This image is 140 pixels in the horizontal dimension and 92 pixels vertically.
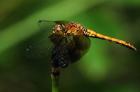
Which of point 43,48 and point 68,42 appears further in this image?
point 43,48

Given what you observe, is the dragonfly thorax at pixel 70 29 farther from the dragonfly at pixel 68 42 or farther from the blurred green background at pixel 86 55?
the blurred green background at pixel 86 55

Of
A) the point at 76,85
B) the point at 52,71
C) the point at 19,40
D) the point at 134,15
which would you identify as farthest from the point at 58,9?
the point at 52,71

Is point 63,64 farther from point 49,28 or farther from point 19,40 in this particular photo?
point 19,40

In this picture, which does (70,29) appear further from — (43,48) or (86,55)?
(86,55)

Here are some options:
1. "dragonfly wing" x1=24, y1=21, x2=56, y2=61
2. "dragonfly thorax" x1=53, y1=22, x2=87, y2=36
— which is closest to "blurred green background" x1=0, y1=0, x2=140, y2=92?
"dragonfly wing" x1=24, y1=21, x2=56, y2=61

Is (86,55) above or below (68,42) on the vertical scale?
above

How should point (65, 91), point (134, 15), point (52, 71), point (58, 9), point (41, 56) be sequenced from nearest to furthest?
point (52, 71) < point (41, 56) < point (58, 9) < point (134, 15) < point (65, 91)

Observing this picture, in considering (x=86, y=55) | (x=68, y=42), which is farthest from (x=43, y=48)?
(x=86, y=55)
